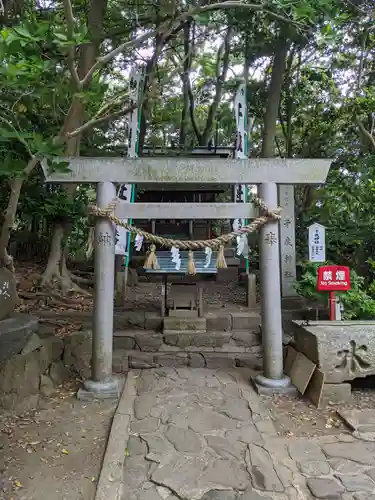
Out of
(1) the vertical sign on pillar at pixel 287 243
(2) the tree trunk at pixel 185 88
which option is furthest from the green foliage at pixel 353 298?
(2) the tree trunk at pixel 185 88

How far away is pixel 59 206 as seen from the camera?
7.42 metres

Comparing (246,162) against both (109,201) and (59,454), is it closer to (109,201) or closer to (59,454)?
(109,201)

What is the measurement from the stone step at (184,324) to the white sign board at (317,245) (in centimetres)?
201

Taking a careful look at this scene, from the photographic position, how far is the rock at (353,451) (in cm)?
340

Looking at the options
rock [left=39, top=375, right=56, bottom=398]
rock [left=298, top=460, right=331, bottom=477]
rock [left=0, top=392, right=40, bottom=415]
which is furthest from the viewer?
rock [left=39, top=375, right=56, bottom=398]

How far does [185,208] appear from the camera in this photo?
496 centimetres

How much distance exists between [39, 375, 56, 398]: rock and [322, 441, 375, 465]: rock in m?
3.18

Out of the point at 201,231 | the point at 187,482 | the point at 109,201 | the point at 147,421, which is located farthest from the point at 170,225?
the point at 187,482

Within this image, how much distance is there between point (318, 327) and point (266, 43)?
21.7ft

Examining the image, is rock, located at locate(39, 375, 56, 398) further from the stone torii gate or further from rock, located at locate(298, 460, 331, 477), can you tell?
rock, located at locate(298, 460, 331, 477)

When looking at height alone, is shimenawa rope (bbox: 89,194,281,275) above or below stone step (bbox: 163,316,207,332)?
above

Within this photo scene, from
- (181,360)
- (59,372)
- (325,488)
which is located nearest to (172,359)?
(181,360)

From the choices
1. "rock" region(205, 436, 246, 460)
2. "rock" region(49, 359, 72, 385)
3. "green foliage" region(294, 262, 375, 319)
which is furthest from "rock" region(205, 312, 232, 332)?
"rock" region(205, 436, 246, 460)

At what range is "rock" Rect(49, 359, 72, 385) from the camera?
5.06m
